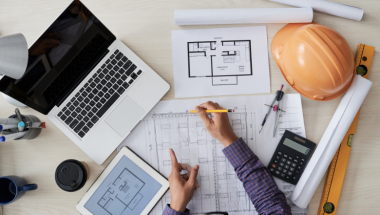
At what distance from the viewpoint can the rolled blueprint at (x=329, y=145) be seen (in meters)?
0.82

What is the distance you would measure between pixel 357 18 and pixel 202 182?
836 millimetres

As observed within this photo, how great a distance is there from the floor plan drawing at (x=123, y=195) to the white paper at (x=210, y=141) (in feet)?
0.26

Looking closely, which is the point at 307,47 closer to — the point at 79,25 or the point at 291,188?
the point at 291,188

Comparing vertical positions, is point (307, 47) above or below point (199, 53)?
above

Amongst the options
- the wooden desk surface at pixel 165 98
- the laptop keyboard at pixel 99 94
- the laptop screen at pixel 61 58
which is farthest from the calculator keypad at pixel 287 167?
the laptop screen at pixel 61 58

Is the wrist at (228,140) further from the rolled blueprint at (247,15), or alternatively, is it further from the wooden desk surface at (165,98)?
the rolled blueprint at (247,15)

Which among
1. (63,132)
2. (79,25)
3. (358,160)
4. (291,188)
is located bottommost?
(63,132)

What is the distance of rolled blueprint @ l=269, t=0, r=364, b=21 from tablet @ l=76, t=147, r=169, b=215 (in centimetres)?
79

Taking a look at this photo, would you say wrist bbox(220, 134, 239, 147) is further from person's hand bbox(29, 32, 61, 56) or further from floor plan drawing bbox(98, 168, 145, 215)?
person's hand bbox(29, 32, 61, 56)

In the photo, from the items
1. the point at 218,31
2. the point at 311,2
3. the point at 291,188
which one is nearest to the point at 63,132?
the point at 218,31

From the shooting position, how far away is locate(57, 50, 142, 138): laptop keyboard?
2.72ft

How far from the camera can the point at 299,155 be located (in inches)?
33.8

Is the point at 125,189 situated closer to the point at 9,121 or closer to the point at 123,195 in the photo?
the point at 123,195

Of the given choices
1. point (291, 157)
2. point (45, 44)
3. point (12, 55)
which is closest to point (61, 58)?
point (45, 44)
